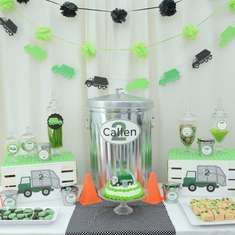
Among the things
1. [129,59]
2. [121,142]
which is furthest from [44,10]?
[121,142]

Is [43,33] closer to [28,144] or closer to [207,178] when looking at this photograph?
[28,144]

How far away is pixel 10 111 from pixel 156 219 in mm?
815

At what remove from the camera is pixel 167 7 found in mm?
1601

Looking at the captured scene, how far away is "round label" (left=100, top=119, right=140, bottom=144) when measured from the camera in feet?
4.55

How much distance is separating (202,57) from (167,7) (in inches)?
10.1

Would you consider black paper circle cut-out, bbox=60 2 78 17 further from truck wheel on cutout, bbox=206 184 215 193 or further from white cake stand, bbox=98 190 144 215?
truck wheel on cutout, bbox=206 184 215 193

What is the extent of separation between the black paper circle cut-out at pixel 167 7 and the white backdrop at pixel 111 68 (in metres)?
0.05

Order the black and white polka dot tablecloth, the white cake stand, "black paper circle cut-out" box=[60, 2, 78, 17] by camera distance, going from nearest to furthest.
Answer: the black and white polka dot tablecloth
the white cake stand
"black paper circle cut-out" box=[60, 2, 78, 17]

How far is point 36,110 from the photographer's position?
1.70 metres

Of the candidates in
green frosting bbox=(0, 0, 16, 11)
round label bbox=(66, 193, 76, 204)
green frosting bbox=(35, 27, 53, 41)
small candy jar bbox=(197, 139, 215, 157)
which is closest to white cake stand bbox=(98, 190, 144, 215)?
round label bbox=(66, 193, 76, 204)

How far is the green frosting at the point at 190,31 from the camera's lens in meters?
1.62

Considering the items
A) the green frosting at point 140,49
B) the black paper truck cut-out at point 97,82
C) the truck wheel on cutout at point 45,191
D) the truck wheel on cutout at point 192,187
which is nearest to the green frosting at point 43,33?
the black paper truck cut-out at point 97,82

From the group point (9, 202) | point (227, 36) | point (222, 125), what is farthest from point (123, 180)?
point (227, 36)

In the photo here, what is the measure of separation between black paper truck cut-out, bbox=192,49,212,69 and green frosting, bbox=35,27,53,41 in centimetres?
63
